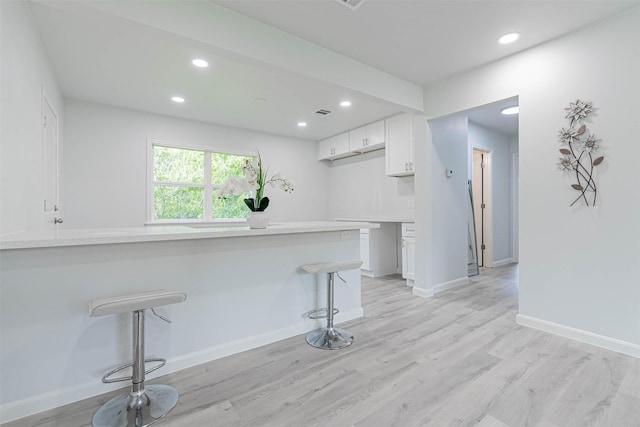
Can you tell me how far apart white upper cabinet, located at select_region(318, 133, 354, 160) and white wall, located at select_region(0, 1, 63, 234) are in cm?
414

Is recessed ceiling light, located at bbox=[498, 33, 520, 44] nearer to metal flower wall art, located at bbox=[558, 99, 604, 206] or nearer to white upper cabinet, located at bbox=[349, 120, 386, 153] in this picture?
metal flower wall art, located at bbox=[558, 99, 604, 206]

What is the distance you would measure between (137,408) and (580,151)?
143 inches

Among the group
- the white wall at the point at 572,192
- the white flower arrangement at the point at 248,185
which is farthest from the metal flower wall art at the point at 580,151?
the white flower arrangement at the point at 248,185

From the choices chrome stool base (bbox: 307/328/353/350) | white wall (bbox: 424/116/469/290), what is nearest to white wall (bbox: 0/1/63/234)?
chrome stool base (bbox: 307/328/353/350)

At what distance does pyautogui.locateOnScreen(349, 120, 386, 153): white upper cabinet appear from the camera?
191 inches

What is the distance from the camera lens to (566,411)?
1609mm

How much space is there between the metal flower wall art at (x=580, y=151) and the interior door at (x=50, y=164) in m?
4.59

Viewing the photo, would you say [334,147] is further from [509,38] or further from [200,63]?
[509,38]

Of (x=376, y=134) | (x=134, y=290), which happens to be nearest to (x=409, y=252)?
(x=376, y=134)

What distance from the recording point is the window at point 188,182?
181 inches

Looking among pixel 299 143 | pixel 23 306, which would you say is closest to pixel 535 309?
pixel 23 306

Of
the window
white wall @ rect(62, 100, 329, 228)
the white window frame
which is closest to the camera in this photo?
white wall @ rect(62, 100, 329, 228)

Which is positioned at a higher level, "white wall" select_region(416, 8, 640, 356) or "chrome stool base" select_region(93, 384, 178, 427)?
"white wall" select_region(416, 8, 640, 356)

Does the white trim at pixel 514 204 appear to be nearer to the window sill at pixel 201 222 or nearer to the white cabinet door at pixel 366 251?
the white cabinet door at pixel 366 251
